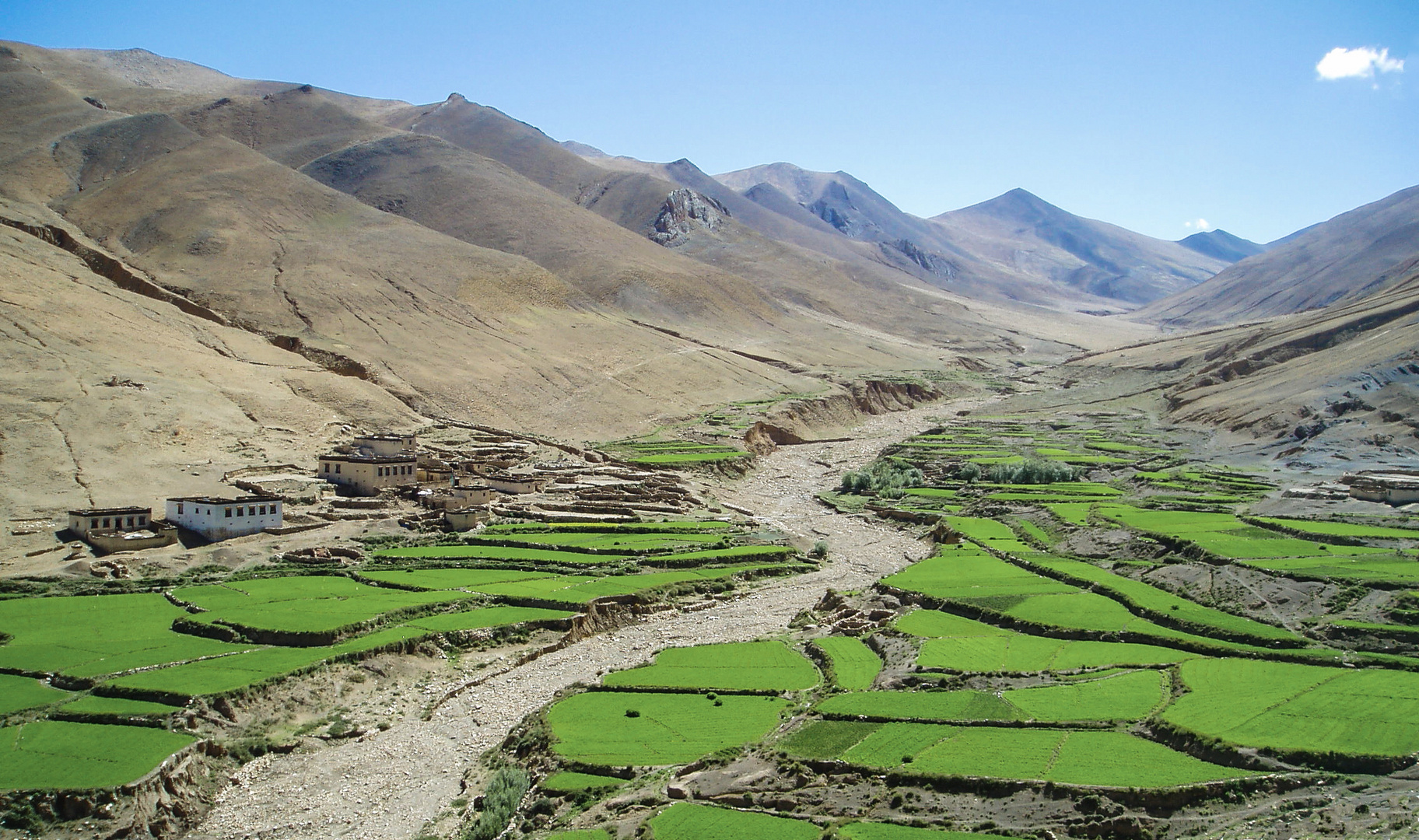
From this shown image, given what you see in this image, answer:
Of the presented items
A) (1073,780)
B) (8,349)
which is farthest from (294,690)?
(8,349)

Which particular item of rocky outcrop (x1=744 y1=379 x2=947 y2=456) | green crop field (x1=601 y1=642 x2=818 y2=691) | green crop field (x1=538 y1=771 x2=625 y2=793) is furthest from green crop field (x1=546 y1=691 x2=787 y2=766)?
rocky outcrop (x1=744 y1=379 x2=947 y2=456)

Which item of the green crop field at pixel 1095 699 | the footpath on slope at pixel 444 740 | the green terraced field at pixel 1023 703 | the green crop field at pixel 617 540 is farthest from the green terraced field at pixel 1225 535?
the green crop field at pixel 617 540

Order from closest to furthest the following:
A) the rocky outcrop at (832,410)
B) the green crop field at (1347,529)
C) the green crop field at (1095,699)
→ the green crop field at (1095,699)
the green crop field at (1347,529)
the rocky outcrop at (832,410)

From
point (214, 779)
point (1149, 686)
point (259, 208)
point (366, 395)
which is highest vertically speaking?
point (259, 208)

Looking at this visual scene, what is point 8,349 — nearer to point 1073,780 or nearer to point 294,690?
point 294,690

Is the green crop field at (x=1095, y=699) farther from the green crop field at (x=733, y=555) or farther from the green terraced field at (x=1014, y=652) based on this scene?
the green crop field at (x=733, y=555)

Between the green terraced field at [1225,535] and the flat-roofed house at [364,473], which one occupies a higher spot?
the flat-roofed house at [364,473]
